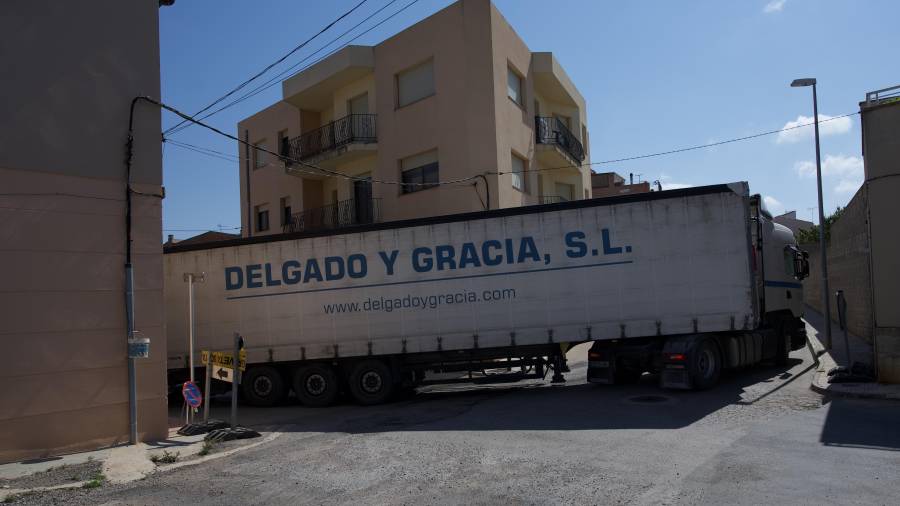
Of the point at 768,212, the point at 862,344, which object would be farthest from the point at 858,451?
the point at 862,344

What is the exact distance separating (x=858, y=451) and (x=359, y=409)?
866cm

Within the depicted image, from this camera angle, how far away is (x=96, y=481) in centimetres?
773

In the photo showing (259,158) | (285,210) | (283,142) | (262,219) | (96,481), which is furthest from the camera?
(259,158)

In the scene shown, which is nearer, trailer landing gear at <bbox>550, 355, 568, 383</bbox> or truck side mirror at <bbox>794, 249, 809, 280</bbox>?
trailer landing gear at <bbox>550, 355, 568, 383</bbox>

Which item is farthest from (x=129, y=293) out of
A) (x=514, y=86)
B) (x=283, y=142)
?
(x=283, y=142)

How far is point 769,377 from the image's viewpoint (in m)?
14.1

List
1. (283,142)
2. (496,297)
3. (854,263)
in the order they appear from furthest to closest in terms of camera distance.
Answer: (283,142) < (854,263) < (496,297)

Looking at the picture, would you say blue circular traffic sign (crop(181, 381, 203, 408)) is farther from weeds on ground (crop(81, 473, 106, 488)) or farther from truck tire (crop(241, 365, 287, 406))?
truck tire (crop(241, 365, 287, 406))

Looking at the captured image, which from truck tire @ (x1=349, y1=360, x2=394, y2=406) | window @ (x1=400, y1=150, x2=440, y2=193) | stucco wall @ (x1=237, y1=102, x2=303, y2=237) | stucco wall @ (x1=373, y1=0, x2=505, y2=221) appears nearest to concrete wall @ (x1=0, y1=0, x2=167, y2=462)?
truck tire @ (x1=349, y1=360, x2=394, y2=406)

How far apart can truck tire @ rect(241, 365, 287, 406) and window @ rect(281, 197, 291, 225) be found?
14857 millimetres

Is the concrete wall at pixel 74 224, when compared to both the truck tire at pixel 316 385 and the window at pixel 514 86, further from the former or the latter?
the window at pixel 514 86

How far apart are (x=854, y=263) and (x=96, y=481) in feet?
60.9

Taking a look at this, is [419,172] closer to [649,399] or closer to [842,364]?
[649,399]

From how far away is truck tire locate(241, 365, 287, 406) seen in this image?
46.8 ft
